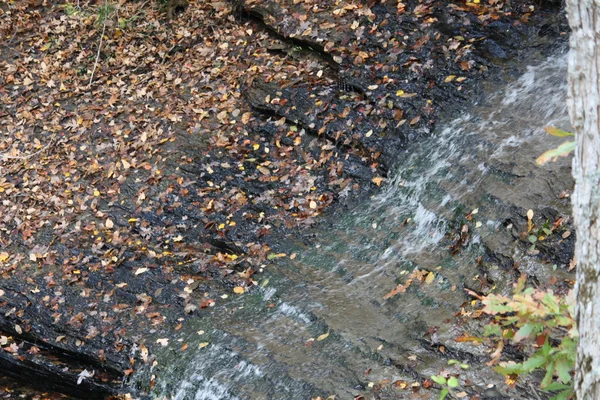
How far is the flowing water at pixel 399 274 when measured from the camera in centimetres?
538

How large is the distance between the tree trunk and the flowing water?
2563 mm

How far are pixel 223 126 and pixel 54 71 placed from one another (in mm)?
4004

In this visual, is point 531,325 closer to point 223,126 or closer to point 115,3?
point 223,126

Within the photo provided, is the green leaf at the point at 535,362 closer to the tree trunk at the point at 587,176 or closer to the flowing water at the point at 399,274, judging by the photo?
the tree trunk at the point at 587,176

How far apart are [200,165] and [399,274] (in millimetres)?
3350

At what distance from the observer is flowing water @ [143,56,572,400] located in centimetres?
538

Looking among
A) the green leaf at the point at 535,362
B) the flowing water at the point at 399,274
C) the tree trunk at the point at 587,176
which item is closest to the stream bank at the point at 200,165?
the flowing water at the point at 399,274

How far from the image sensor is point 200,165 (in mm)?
8234

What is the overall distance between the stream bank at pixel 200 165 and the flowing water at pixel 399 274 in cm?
26

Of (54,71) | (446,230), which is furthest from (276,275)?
(54,71)

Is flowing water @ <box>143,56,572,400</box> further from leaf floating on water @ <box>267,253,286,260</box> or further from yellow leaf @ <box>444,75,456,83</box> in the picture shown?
yellow leaf @ <box>444,75,456,83</box>

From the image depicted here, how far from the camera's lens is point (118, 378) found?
6523 mm

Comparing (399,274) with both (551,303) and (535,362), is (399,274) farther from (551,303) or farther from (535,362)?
(551,303)

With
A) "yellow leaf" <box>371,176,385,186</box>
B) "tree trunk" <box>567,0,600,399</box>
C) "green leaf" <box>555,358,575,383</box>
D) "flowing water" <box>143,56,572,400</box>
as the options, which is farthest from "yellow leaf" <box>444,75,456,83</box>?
"tree trunk" <box>567,0,600,399</box>
